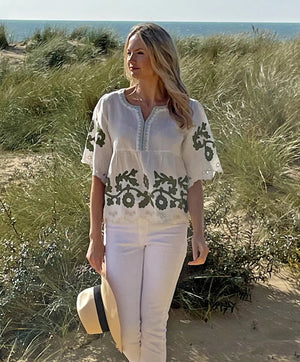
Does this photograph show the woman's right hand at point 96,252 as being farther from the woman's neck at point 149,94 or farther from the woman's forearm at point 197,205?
the woman's neck at point 149,94

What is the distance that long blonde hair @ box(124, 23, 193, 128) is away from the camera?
2.23m

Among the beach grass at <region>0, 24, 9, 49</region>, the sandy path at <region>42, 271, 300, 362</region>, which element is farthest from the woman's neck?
the beach grass at <region>0, 24, 9, 49</region>

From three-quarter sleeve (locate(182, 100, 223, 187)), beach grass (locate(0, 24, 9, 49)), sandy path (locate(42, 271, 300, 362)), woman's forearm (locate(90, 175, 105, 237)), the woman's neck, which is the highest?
beach grass (locate(0, 24, 9, 49))

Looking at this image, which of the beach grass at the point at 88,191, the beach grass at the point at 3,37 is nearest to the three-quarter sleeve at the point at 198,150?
the beach grass at the point at 88,191

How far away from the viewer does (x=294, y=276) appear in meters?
3.78

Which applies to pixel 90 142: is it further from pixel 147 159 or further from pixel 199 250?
pixel 199 250

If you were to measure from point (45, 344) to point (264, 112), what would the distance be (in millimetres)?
3953

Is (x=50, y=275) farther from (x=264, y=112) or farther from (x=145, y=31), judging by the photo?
(x=264, y=112)

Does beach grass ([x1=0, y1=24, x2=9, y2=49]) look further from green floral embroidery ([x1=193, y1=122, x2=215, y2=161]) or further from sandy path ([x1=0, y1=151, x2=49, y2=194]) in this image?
green floral embroidery ([x1=193, y1=122, x2=215, y2=161])

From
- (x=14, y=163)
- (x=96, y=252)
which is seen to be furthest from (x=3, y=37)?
(x=96, y=252)

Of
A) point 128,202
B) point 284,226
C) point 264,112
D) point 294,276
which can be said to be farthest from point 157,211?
point 264,112

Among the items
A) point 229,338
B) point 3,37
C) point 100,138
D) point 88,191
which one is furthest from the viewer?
point 3,37

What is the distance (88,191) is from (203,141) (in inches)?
71.7

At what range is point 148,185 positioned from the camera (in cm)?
229
